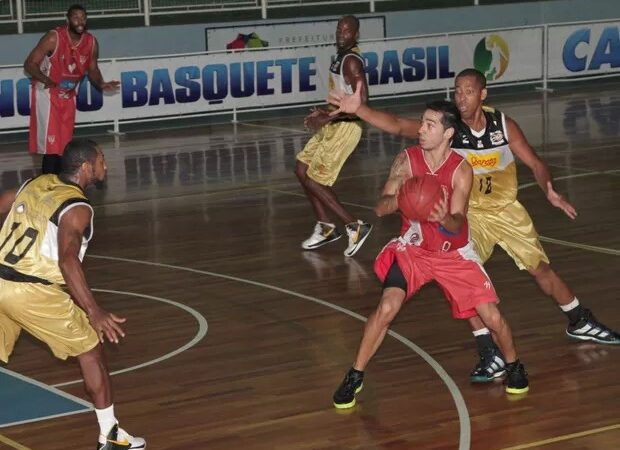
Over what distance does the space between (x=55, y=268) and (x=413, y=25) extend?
1959 cm

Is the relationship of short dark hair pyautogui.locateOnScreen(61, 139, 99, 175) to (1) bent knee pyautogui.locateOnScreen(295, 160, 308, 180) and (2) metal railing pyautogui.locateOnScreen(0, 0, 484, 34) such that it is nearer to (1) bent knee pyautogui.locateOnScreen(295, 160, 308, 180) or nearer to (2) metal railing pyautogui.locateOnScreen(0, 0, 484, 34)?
(1) bent knee pyautogui.locateOnScreen(295, 160, 308, 180)

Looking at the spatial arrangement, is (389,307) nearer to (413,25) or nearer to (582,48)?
(413,25)

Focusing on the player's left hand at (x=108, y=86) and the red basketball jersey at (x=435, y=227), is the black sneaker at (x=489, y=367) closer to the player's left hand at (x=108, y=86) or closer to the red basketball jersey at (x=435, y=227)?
the red basketball jersey at (x=435, y=227)

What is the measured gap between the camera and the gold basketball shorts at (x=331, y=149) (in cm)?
1320

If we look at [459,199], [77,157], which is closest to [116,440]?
[77,157]

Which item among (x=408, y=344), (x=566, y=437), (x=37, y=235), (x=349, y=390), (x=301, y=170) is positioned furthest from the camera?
(x=301, y=170)

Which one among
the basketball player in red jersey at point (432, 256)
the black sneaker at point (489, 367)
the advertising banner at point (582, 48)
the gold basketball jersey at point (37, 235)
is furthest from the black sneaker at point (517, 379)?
the advertising banner at point (582, 48)

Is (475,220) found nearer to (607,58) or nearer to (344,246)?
(344,246)

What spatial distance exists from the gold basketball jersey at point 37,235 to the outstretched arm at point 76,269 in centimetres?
12

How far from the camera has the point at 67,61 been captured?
601 inches

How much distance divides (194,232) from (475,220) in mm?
5546

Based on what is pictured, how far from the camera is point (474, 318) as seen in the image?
355 inches

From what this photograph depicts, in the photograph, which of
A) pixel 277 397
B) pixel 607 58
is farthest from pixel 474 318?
pixel 607 58

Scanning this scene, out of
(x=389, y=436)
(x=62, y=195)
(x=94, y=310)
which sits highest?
(x=62, y=195)
